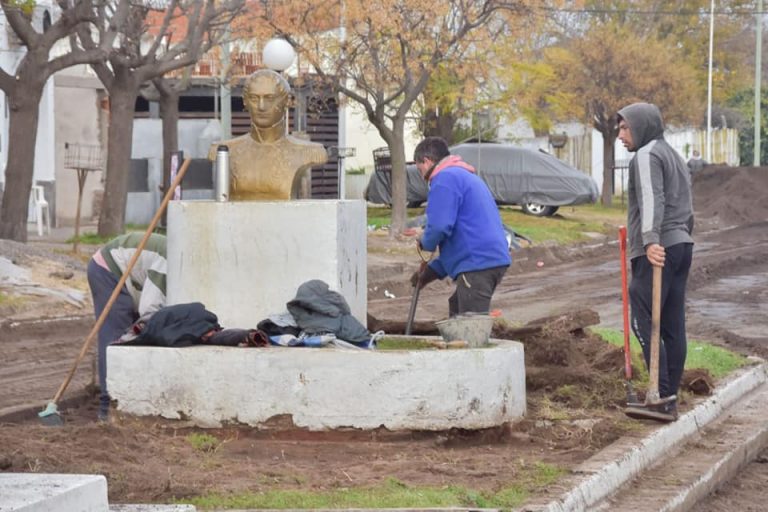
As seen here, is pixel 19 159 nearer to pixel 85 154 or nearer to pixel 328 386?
pixel 85 154

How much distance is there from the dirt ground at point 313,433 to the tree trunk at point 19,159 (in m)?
2.36

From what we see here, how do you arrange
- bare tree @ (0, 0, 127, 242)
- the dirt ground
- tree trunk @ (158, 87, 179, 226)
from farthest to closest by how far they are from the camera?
1. tree trunk @ (158, 87, 179, 226)
2. bare tree @ (0, 0, 127, 242)
3. the dirt ground

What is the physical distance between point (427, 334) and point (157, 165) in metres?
23.8

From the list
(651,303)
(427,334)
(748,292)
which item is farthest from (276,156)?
(748,292)

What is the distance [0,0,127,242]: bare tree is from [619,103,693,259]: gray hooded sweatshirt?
1210 centimetres

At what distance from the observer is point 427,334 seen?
1080cm

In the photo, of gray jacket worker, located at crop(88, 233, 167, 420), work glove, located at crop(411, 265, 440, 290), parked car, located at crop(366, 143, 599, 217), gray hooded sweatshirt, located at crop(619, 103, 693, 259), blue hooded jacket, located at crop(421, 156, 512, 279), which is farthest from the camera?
parked car, located at crop(366, 143, 599, 217)

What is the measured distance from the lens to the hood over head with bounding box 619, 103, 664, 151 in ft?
29.9

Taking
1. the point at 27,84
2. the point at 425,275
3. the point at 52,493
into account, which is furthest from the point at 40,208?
the point at 52,493

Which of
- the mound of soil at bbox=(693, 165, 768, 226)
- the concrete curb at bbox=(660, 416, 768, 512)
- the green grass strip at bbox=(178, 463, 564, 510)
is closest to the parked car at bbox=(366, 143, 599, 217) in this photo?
the mound of soil at bbox=(693, 165, 768, 226)

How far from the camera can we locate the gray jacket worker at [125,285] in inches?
379

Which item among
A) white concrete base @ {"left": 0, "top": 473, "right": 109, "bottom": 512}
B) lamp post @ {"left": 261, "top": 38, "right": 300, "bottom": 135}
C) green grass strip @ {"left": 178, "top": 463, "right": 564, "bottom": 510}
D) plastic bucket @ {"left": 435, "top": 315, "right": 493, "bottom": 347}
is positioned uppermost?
lamp post @ {"left": 261, "top": 38, "right": 300, "bottom": 135}

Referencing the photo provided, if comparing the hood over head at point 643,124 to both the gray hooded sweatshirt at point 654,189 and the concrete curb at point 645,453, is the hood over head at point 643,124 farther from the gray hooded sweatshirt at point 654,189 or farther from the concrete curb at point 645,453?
the concrete curb at point 645,453

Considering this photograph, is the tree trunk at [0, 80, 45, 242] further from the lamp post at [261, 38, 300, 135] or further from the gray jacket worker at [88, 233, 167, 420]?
the gray jacket worker at [88, 233, 167, 420]
